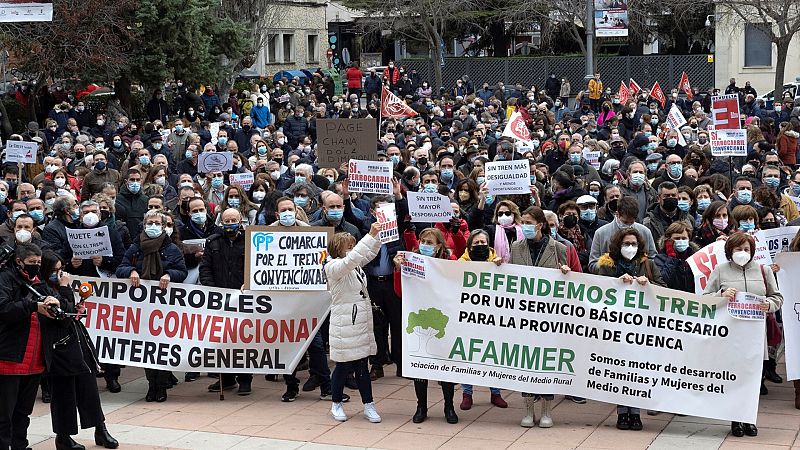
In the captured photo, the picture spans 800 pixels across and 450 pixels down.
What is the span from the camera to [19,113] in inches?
1222

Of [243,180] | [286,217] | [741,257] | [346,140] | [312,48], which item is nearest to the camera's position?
[741,257]

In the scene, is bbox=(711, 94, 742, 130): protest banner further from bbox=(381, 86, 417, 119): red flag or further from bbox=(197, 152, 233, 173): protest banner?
bbox=(381, 86, 417, 119): red flag

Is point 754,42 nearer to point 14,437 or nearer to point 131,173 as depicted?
point 131,173

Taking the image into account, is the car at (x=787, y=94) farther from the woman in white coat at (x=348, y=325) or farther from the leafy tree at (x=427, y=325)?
the woman in white coat at (x=348, y=325)

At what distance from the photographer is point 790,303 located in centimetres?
992

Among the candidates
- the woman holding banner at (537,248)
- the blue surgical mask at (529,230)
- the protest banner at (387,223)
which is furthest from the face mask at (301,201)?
the blue surgical mask at (529,230)

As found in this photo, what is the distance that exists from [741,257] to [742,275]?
0.60 ft

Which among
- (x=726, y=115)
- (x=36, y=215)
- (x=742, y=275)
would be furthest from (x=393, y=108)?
(x=742, y=275)

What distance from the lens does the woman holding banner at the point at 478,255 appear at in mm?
10023

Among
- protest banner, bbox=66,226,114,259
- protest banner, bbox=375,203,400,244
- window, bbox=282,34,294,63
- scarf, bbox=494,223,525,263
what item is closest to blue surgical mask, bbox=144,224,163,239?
protest banner, bbox=66,226,114,259

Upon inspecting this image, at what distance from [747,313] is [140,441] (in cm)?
472

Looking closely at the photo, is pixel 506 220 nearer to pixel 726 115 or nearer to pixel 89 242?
pixel 89 242

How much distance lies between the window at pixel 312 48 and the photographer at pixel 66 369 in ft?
164

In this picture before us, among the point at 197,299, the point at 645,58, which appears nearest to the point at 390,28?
the point at 645,58
